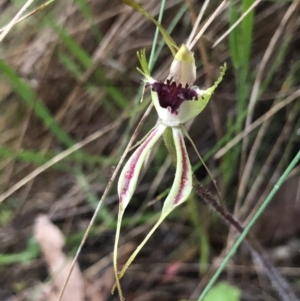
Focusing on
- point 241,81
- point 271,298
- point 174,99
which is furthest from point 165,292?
point 174,99

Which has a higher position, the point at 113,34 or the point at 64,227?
the point at 113,34

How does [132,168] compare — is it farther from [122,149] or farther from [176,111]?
[122,149]

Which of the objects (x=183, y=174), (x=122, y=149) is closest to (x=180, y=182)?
(x=183, y=174)

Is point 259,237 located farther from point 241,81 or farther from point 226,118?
point 241,81

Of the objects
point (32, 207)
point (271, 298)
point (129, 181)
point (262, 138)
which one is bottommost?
point (271, 298)

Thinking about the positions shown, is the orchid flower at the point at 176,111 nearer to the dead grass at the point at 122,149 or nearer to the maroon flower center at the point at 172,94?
the maroon flower center at the point at 172,94

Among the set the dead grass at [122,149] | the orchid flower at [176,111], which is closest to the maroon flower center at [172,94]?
the orchid flower at [176,111]

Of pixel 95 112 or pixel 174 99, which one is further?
pixel 95 112
